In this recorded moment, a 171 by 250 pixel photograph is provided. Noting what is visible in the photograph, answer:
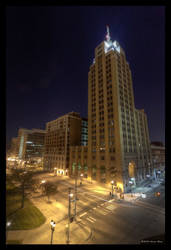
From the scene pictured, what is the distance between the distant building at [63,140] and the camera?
6624 centimetres

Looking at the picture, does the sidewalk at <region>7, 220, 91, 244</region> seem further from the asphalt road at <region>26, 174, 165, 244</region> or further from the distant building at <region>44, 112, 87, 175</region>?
the distant building at <region>44, 112, 87, 175</region>

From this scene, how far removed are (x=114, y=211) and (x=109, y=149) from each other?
23559 millimetres

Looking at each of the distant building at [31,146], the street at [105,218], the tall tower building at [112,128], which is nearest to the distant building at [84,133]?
the tall tower building at [112,128]

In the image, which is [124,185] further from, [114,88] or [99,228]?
[114,88]

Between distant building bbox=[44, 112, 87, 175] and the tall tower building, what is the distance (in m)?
17.6

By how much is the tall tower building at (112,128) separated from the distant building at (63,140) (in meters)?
17.6

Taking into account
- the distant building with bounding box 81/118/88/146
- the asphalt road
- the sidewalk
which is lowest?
the asphalt road

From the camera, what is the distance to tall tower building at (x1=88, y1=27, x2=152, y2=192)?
43.6 meters

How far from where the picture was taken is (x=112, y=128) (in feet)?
157

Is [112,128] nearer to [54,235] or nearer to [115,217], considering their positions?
[115,217]

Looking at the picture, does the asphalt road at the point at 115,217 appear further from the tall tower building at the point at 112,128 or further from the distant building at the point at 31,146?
the distant building at the point at 31,146

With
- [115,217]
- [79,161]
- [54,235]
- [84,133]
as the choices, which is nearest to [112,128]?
[79,161]

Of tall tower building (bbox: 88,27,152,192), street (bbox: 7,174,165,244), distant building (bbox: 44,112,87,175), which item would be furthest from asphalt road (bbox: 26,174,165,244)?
distant building (bbox: 44,112,87,175)
